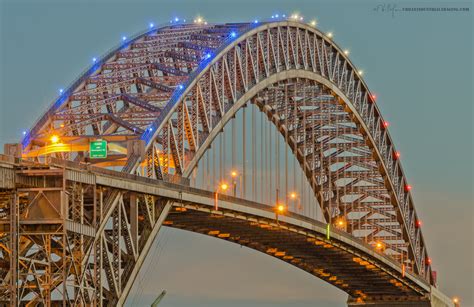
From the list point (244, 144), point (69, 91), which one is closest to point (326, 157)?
point (244, 144)

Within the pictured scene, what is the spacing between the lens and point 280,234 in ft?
333

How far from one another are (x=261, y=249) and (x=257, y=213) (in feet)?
65.0

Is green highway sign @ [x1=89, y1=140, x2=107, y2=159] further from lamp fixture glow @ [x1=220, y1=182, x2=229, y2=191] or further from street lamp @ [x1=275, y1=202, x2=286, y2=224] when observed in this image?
street lamp @ [x1=275, y1=202, x2=286, y2=224]

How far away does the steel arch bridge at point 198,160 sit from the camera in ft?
209

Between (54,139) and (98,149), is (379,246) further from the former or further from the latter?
(98,149)

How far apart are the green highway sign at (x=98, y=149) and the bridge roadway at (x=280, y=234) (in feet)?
8.72

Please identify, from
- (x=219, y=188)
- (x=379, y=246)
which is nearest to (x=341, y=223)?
(x=379, y=246)

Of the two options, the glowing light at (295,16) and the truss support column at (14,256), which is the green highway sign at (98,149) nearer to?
the truss support column at (14,256)

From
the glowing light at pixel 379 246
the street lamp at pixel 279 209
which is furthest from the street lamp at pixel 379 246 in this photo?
the street lamp at pixel 279 209

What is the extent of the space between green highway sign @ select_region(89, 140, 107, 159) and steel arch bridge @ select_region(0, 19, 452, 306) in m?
1.25

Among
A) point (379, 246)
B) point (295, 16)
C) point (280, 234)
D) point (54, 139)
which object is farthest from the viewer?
point (379, 246)

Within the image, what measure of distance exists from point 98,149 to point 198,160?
12327mm

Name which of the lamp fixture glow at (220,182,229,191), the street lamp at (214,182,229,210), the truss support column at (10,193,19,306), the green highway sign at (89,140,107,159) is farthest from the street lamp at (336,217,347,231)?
the truss support column at (10,193,19,306)

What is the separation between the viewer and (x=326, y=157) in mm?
127250
